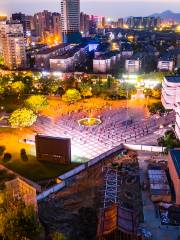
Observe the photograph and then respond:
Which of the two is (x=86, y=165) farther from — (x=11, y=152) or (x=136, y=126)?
(x=136, y=126)

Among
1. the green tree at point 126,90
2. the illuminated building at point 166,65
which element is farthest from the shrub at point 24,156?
the illuminated building at point 166,65

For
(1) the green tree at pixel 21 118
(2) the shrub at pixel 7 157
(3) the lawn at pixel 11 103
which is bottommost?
(2) the shrub at pixel 7 157

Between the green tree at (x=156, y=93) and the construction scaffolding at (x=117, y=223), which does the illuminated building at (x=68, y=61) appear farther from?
the construction scaffolding at (x=117, y=223)

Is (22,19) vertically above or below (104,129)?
above

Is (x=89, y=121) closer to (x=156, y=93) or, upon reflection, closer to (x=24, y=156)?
(x=24, y=156)

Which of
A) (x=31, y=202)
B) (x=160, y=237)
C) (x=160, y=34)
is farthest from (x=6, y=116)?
(x=160, y=34)

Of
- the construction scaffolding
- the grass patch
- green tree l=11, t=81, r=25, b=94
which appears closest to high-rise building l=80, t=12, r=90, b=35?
green tree l=11, t=81, r=25, b=94

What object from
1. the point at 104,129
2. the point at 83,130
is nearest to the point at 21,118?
the point at 83,130
